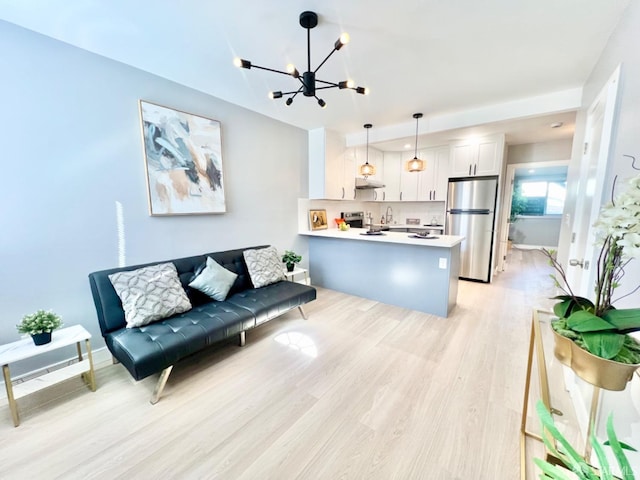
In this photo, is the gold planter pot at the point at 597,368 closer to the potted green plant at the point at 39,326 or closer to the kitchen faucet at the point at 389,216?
the potted green plant at the point at 39,326

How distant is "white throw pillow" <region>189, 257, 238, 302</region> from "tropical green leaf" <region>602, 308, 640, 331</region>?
8.61 ft

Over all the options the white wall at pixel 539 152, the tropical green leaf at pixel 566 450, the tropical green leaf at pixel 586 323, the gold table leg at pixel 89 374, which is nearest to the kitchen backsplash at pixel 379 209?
the white wall at pixel 539 152

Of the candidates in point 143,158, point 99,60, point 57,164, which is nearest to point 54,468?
point 57,164

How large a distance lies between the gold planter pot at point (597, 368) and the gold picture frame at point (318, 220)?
3542 millimetres

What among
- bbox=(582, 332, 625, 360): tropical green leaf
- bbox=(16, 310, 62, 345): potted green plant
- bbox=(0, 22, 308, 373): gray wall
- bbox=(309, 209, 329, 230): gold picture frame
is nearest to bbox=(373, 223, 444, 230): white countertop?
bbox=(309, 209, 329, 230): gold picture frame

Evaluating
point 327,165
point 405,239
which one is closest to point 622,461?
point 405,239

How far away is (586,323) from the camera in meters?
0.81

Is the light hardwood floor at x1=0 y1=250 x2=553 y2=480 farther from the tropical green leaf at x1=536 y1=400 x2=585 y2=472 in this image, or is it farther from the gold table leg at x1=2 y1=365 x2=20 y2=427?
the tropical green leaf at x1=536 y1=400 x2=585 y2=472

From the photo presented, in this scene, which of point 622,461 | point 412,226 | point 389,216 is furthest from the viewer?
point 389,216

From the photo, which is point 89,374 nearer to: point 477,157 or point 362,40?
point 362,40

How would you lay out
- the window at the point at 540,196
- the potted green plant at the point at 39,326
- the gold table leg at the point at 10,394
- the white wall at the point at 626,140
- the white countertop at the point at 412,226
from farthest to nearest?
the window at the point at 540,196
the white countertop at the point at 412,226
the potted green plant at the point at 39,326
the gold table leg at the point at 10,394
the white wall at the point at 626,140

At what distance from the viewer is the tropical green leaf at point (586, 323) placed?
2.54 ft

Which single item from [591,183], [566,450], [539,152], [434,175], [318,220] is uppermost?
[539,152]

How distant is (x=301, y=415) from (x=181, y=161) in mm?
2526
